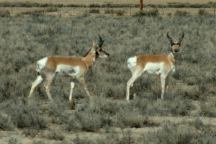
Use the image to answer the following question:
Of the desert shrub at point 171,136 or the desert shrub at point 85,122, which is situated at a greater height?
the desert shrub at point 171,136

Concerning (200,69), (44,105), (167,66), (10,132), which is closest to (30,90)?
(44,105)

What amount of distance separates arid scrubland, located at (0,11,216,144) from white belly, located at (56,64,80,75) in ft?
2.11

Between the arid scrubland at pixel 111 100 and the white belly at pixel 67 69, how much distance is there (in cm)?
64

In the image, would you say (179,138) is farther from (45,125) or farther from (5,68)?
(5,68)

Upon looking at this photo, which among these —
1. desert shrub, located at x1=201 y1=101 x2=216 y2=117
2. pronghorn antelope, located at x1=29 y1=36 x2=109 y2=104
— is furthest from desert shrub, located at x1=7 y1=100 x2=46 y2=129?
desert shrub, located at x1=201 y1=101 x2=216 y2=117

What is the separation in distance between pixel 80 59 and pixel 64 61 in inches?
20.7

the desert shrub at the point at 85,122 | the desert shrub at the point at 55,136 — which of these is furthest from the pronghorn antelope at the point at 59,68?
the desert shrub at the point at 55,136

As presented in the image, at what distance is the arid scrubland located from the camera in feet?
34.8

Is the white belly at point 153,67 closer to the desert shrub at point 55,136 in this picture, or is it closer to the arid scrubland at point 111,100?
the arid scrubland at point 111,100

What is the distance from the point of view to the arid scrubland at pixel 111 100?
1060cm

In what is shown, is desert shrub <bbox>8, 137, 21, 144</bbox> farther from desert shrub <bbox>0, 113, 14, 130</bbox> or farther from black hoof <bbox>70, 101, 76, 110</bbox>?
black hoof <bbox>70, 101, 76, 110</bbox>

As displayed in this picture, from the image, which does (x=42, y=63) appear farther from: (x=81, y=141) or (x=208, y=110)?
(x=81, y=141)

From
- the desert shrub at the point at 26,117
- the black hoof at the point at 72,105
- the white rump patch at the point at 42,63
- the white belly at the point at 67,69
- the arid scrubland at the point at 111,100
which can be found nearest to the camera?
the arid scrubland at the point at 111,100

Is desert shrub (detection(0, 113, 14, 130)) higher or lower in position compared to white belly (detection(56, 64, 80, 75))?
lower
